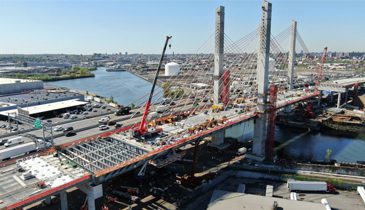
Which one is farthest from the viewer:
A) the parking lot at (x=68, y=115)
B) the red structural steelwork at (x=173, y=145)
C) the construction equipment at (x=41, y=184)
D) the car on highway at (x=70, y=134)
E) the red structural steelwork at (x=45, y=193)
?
the parking lot at (x=68, y=115)

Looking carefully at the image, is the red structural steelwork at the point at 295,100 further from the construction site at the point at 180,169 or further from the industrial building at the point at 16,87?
the industrial building at the point at 16,87

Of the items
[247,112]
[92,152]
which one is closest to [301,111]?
[247,112]

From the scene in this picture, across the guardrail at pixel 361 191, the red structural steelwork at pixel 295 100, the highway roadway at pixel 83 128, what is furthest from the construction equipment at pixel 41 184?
the red structural steelwork at pixel 295 100

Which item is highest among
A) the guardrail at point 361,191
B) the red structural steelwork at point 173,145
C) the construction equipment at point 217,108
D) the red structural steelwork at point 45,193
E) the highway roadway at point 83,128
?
the construction equipment at point 217,108

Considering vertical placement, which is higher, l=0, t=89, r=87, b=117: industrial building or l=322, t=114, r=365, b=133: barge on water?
l=0, t=89, r=87, b=117: industrial building

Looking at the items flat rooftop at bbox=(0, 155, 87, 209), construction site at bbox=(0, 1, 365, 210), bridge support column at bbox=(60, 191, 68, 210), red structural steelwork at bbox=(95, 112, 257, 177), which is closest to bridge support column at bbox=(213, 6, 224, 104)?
construction site at bbox=(0, 1, 365, 210)

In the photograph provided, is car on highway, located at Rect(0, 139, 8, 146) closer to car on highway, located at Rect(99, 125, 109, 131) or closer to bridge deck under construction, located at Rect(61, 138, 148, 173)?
car on highway, located at Rect(99, 125, 109, 131)
